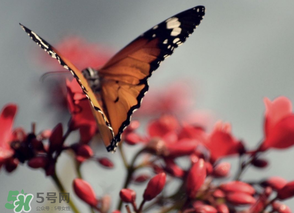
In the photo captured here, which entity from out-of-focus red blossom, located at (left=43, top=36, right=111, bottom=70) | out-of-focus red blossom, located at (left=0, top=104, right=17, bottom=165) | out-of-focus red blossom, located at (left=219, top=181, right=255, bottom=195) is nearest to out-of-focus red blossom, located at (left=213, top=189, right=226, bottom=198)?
out-of-focus red blossom, located at (left=219, top=181, right=255, bottom=195)

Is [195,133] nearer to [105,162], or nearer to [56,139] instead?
[105,162]

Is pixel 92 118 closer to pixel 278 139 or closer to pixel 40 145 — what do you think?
pixel 40 145

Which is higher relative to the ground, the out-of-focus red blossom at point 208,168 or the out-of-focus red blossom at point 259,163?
the out-of-focus red blossom at point 208,168

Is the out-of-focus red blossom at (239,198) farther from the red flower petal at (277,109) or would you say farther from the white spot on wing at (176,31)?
the white spot on wing at (176,31)

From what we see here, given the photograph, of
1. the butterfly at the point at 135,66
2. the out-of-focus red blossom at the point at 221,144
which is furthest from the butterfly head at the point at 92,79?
the out-of-focus red blossom at the point at 221,144

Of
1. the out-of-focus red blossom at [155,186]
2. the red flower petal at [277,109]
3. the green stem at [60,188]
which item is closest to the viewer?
the out-of-focus red blossom at [155,186]
